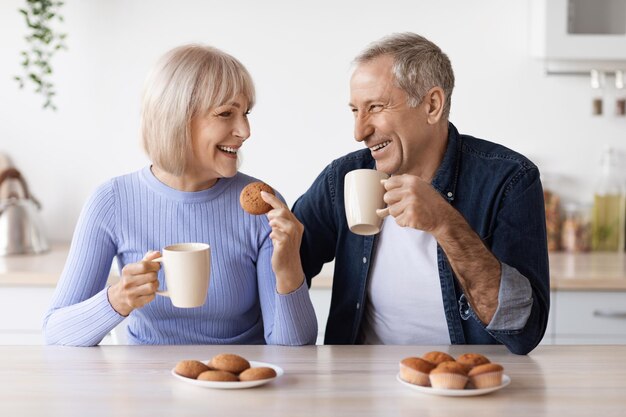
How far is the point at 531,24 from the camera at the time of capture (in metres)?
3.26

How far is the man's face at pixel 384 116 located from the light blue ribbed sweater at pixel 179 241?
1.06 feet

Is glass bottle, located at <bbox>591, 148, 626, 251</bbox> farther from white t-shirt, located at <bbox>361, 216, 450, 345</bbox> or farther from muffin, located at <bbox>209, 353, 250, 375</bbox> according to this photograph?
muffin, located at <bbox>209, 353, 250, 375</bbox>

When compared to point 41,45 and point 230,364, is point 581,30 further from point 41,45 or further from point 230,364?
point 230,364

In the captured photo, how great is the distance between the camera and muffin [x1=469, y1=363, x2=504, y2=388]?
1.38m

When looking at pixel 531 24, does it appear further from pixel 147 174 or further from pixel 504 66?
pixel 147 174

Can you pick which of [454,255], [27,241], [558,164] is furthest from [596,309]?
[27,241]

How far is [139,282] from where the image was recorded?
5.31 ft

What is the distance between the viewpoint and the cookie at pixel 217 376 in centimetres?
141

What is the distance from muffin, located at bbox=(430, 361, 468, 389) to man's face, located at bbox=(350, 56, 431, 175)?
27.7 inches

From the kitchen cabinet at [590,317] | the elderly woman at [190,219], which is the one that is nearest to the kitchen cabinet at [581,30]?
the kitchen cabinet at [590,317]

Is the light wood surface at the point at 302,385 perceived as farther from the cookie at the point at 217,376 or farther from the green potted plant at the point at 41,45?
the green potted plant at the point at 41,45

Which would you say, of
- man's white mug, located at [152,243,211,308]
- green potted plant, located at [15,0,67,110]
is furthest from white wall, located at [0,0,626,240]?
man's white mug, located at [152,243,211,308]

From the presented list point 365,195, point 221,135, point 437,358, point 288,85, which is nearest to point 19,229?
point 288,85

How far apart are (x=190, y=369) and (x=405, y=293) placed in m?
0.71
